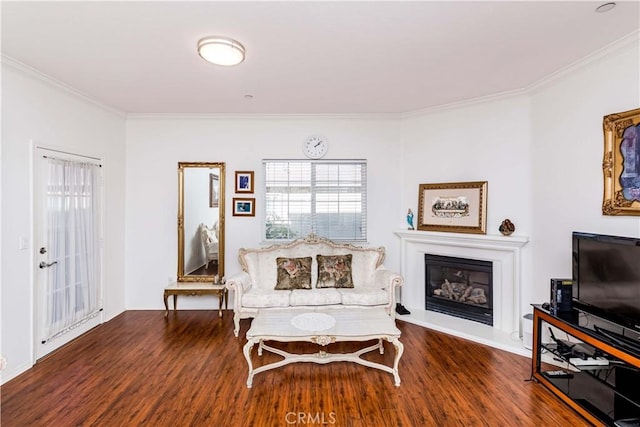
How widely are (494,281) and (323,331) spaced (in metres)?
2.38

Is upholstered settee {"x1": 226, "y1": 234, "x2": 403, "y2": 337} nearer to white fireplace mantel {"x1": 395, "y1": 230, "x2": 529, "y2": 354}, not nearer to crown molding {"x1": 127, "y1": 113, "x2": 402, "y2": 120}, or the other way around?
white fireplace mantel {"x1": 395, "y1": 230, "x2": 529, "y2": 354}

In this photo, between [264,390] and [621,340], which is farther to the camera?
[264,390]

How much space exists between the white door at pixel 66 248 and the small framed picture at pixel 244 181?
1.73 metres

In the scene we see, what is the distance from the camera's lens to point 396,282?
3658 mm

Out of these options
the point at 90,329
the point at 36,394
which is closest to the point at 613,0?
the point at 36,394

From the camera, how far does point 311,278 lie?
159 inches

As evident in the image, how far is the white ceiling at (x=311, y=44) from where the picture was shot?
6.84 ft

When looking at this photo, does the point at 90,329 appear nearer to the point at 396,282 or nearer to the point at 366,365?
the point at 366,365

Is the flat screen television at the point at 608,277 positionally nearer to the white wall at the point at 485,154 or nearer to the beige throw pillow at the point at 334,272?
the white wall at the point at 485,154

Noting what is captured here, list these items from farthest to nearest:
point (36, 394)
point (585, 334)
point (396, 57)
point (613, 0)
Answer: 1. point (396, 57)
2. point (36, 394)
3. point (585, 334)
4. point (613, 0)

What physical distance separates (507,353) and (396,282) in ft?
4.30

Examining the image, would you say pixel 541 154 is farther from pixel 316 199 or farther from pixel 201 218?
pixel 201 218

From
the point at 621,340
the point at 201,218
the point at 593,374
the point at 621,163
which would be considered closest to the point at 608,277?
the point at 621,340

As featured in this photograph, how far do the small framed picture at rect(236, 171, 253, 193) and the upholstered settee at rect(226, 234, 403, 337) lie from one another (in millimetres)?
953
